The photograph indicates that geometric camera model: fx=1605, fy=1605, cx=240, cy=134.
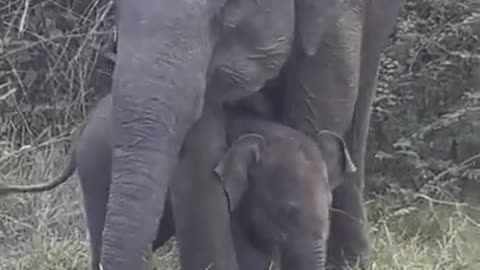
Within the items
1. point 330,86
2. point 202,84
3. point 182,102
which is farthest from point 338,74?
point 182,102

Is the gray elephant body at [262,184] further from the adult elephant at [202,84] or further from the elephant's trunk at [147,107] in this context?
the elephant's trunk at [147,107]

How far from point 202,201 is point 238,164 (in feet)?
0.49

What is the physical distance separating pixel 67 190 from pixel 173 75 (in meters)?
2.21

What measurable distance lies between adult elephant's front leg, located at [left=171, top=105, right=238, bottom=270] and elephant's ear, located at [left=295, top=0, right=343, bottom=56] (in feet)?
0.98

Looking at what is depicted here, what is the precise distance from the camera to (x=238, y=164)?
4246 mm

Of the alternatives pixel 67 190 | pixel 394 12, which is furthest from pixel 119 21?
pixel 67 190

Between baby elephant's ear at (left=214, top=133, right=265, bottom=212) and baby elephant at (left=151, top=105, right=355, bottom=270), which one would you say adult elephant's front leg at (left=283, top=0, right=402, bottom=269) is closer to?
baby elephant at (left=151, top=105, right=355, bottom=270)

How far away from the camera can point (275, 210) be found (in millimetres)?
4320

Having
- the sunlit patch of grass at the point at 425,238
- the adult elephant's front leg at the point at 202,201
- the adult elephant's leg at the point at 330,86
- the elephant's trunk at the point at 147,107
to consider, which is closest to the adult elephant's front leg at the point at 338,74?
the adult elephant's leg at the point at 330,86

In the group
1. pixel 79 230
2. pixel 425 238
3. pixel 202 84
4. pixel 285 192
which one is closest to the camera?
pixel 202 84

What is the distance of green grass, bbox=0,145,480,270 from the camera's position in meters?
5.21

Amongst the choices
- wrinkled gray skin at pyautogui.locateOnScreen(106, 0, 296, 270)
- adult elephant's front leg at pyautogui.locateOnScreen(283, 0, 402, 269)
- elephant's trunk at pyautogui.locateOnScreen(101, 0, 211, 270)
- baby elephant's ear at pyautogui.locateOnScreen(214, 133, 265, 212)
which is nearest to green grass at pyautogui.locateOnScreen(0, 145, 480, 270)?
adult elephant's front leg at pyautogui.locateOnScreen(283, 0, 402, 269)

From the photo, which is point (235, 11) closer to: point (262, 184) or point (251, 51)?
point (251, 51)

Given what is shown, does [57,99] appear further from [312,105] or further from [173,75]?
[173,75]
